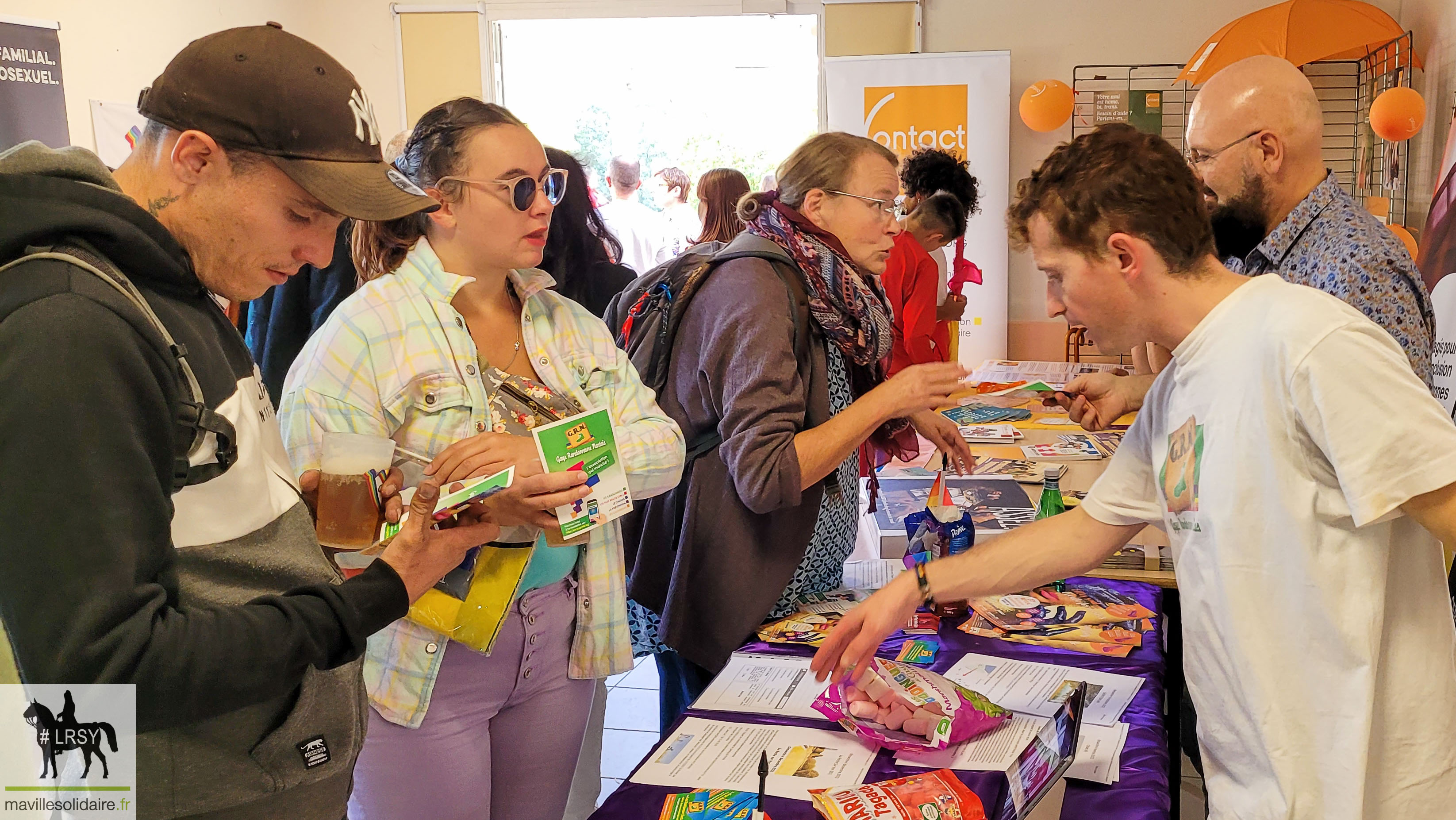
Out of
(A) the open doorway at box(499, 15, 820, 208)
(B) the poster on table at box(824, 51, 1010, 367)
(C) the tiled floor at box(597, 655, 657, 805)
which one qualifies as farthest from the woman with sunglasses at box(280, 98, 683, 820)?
(A) the open doorway at box(499, 15, 820, 208)

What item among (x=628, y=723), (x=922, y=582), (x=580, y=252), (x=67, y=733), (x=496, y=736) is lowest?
(x=628, y=723)

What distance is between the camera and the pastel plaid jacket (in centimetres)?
156

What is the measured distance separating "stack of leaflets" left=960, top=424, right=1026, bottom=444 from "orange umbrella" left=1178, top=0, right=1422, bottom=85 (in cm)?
277

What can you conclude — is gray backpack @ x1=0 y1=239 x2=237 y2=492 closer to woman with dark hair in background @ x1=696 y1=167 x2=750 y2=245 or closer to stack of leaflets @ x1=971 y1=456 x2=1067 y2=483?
stack of leaflets @ x1=971 y1=456 x2=1067 y2=483

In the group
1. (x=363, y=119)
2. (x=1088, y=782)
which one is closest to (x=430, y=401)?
(x=363, y=119)

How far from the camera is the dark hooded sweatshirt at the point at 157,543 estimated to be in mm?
838

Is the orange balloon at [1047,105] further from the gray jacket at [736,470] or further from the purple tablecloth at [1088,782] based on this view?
the purple tablecloth at [1088,782]

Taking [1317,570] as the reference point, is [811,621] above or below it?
below

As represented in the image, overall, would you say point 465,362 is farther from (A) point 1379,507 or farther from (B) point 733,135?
(B) point 733,135

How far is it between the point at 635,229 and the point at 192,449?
6029 millimetres

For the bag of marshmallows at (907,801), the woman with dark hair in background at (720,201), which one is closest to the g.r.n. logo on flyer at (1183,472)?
the bag of marshmallows at (907,801)

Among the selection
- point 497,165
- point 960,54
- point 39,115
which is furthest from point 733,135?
point 497,165

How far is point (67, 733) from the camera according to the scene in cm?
96

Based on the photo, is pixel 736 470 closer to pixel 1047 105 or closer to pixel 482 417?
pixel 482 417
